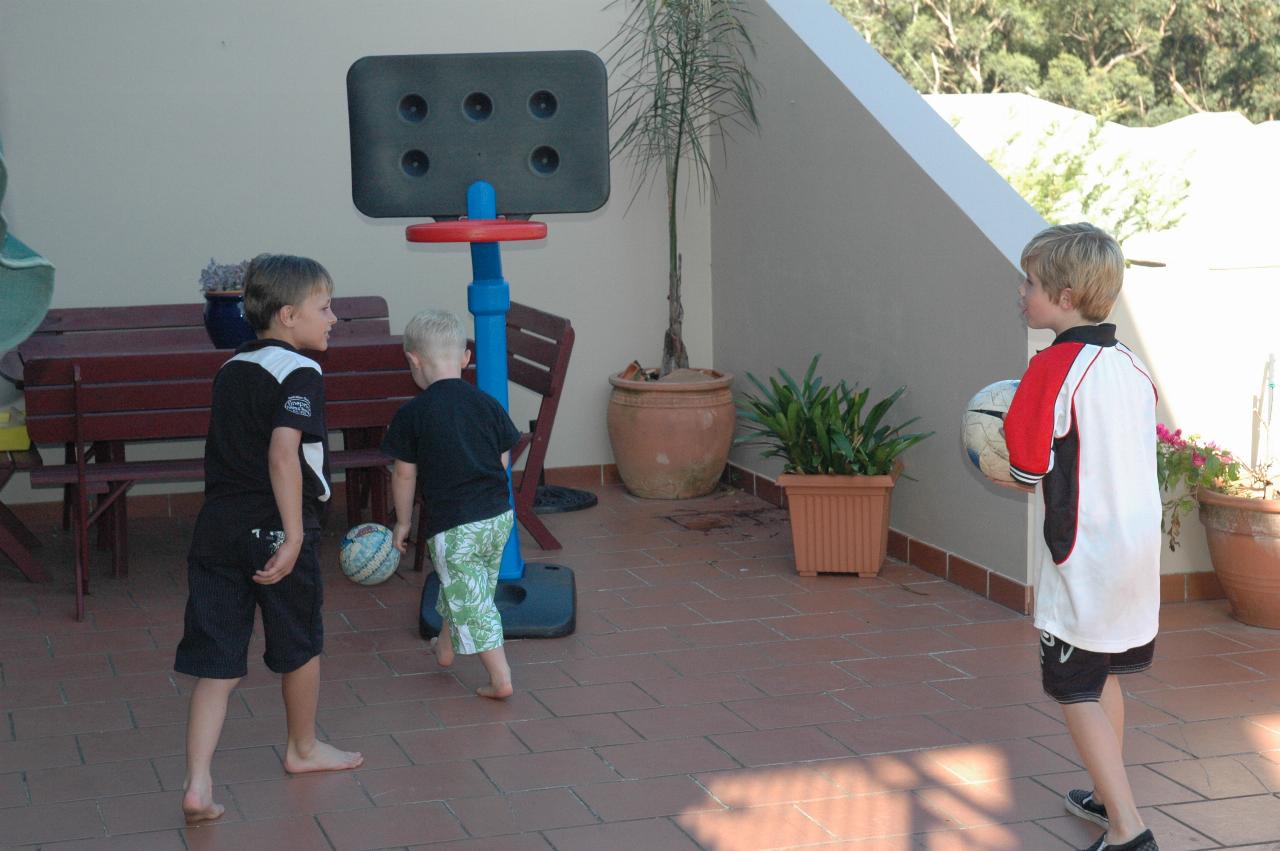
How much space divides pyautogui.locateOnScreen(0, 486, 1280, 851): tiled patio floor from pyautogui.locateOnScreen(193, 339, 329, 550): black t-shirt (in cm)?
74

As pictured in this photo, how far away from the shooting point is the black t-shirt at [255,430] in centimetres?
332

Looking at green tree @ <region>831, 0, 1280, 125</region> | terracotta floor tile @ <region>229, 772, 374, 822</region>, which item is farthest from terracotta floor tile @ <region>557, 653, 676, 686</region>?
green tree @ <region>831, 0, 1280, 125</region>

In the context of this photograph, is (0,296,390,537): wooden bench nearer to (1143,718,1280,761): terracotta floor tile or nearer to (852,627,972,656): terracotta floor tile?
(852,627,972,656): terracotta floor tile

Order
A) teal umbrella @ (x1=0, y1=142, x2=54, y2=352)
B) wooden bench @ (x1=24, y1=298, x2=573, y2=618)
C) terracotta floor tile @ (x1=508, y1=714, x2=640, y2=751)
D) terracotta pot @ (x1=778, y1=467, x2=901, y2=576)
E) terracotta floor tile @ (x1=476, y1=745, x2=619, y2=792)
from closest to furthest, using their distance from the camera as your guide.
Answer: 1. teal umbrella @ (x1=0, y1=142, x2=54, y2=352)
2. terracotta floor tile @ (x1=476, y1=745, x2=619, y2=792)
3. terracotta floor tile @ (x1=508, y1=714, x2=640, y2=751)
4. wooden bench @ (x1=24, y1=298, x2=573, y2=618)
5. terracotta pot @ (x1=778, y1=467, x2=901, y2=576)

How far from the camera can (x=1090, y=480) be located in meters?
3.06

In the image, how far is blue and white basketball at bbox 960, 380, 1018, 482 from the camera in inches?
→ 134

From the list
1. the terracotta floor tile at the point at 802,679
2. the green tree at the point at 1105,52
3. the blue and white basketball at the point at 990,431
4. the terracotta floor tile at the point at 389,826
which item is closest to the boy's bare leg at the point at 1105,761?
the blue and white basketball at the point at 990,431

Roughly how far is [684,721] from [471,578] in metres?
0.73

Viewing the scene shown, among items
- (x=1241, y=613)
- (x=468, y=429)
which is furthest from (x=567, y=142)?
(x=1241, y=613)

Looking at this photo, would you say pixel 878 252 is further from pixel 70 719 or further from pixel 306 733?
pixel 70 719

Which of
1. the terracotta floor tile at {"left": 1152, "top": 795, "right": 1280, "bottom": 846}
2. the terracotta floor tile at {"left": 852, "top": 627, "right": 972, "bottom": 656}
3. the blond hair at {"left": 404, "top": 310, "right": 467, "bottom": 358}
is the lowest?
the terracotta floor tile at {"left": 1152, "top": 795, "right": 1280, "bottom": 846}

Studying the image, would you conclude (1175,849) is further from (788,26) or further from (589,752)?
(788,26)

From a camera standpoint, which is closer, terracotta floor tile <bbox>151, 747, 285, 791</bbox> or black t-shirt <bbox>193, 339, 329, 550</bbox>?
black t-shirt <bbox>193, 339, 329, 550</bbox>

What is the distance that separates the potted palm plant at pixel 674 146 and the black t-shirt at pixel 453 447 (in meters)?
2.75
